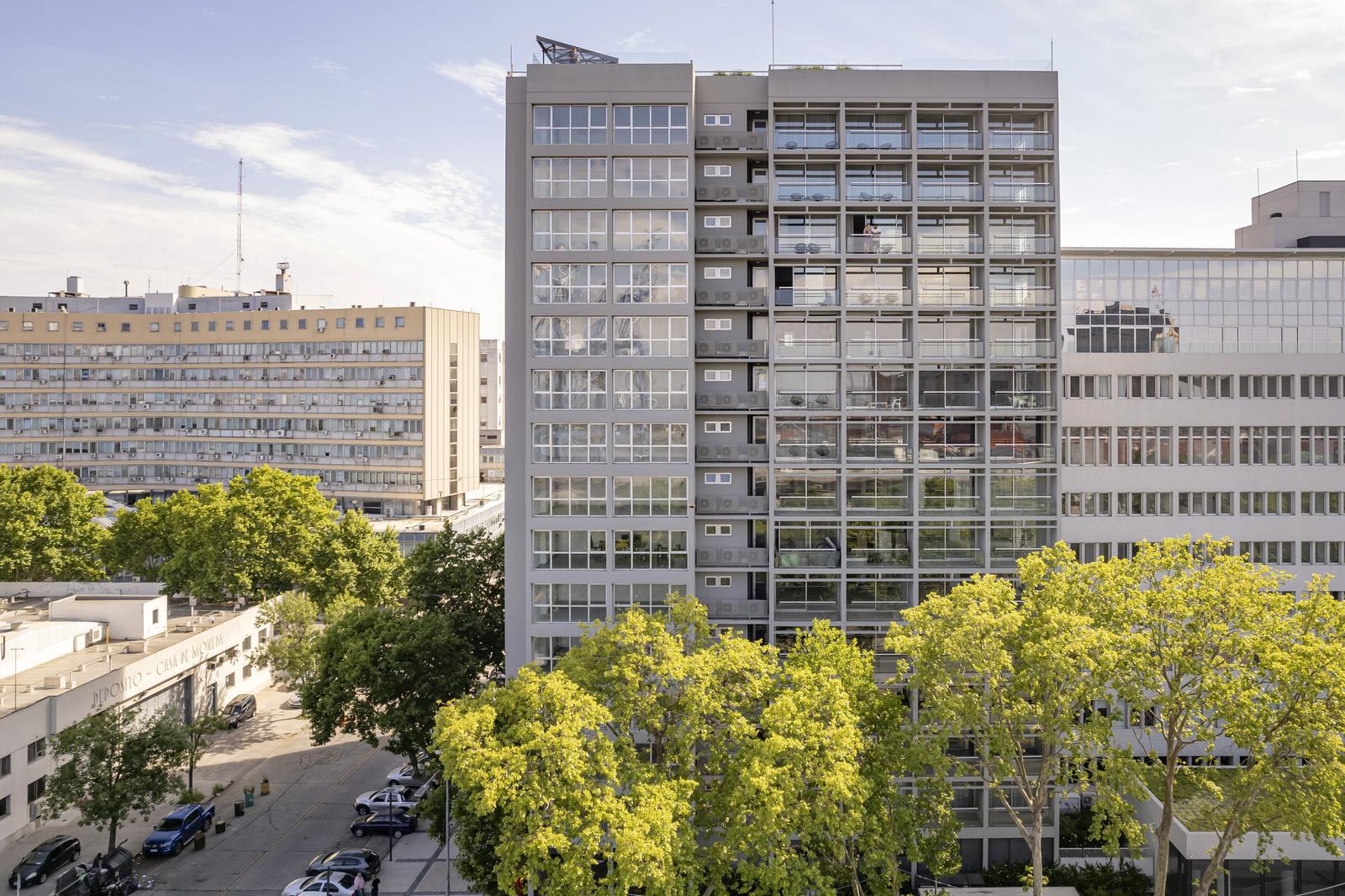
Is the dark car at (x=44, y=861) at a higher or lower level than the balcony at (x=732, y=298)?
lower

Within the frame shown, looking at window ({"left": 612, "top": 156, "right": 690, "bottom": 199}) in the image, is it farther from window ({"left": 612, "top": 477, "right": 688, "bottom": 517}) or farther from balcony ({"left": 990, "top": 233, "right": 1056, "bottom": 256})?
balcony ({"left": 990, "top": 233, "right": 1056, "bottom": 256})

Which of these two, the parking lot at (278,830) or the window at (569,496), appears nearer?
the parking lot at (278,830)

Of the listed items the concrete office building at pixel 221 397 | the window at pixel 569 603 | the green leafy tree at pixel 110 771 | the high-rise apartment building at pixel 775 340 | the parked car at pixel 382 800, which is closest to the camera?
the green leafy tree at pixel 110 771

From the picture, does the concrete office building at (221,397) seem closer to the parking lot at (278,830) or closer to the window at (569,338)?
the parking lot at (278,830)

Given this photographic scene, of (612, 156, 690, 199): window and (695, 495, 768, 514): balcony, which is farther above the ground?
(612, 156, 690, 199): window

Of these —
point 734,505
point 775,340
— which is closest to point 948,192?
point 775,340

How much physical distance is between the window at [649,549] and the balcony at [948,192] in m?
19.0

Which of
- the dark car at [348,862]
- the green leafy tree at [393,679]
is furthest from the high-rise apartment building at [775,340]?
the dark car at [348,862]

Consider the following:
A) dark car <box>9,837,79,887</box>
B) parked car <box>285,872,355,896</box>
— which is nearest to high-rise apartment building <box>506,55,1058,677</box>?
parked car <box>285,872,355,896</box>

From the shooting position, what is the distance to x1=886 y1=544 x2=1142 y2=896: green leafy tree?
25625mm

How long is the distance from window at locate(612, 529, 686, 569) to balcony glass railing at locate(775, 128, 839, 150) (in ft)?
60.2

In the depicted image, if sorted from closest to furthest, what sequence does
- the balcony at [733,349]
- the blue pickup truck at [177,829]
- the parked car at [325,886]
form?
1. the parked car at [325,886]
2. the blue pickup truck at [177,829]
3. the balcony at [733,349]

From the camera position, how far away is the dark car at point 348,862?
3353 centimetres

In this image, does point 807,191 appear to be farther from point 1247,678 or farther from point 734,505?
point 1247,678
